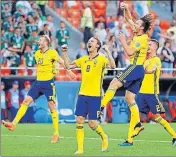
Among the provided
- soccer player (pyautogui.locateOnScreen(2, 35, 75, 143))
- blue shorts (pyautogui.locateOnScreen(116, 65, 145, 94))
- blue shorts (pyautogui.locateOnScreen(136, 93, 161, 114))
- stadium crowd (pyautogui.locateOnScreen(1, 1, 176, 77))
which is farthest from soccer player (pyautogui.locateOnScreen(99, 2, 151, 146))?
stadium crowd (pyautogui.locateOnScreen(1, 1, 176, 77))

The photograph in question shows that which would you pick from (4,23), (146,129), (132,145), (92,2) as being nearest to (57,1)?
(92,2)

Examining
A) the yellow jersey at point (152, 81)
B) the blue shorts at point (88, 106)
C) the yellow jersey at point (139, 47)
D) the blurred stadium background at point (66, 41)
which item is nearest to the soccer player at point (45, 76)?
the yellow jersey at point (152, 81)

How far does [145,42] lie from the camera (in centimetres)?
1495

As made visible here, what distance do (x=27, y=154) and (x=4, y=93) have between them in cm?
1035

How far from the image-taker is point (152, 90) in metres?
16.5

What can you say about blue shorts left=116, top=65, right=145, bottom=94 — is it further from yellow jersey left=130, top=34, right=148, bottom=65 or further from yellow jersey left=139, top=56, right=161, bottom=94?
yellow jersey left=139, top=56, right=161, bottom=94

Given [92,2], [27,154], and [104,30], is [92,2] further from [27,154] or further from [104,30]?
[27,154]

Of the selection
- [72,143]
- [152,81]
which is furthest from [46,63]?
[152,81]

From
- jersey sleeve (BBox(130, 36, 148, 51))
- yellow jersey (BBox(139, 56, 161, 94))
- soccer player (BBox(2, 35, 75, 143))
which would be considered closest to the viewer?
jersey sleeve (BBox(130, 36, 148, 51))

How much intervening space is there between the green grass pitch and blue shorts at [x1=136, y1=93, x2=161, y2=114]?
2.34ft

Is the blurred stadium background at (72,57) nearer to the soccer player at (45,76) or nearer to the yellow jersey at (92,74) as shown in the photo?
the soccer player at (45,76)

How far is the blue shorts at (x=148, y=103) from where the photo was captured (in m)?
16.1

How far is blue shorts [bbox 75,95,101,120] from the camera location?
46.2ft

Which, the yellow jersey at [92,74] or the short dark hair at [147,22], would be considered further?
the short dark hair at [147,22]
